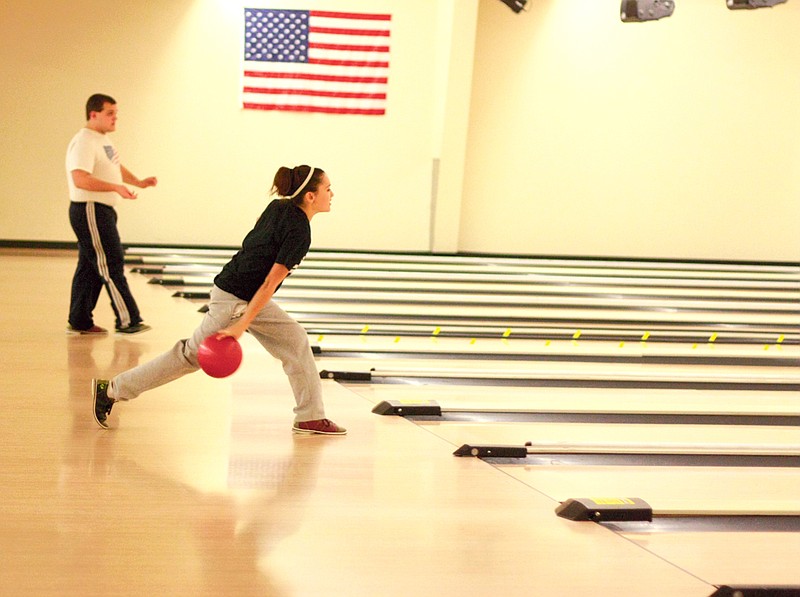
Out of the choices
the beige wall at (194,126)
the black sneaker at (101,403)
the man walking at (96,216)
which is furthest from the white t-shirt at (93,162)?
the beige wall at (194,126)

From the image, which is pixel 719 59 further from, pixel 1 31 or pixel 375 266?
pixel 1 31

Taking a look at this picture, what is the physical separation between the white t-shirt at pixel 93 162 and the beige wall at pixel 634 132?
8.23 metres

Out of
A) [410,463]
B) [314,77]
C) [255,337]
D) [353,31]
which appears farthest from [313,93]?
[410,463]

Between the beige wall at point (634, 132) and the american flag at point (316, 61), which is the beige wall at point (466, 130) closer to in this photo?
the beige wall at point (634, 132)

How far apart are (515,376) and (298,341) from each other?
2232 mm

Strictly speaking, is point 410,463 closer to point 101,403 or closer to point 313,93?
point 101,403

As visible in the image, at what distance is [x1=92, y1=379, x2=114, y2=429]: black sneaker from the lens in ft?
16.5

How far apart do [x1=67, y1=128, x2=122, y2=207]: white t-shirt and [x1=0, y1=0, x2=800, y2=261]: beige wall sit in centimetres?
684

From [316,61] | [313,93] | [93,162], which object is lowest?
[93,162]

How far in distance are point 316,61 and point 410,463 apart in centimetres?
1053

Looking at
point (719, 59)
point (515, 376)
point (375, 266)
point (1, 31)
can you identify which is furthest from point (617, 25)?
point (515, 376)

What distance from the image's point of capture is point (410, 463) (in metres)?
4.75

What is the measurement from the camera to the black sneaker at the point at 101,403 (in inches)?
198

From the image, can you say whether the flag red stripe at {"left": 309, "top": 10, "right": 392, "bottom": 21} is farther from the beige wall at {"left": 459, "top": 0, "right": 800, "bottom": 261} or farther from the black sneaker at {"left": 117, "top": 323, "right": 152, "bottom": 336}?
the black sneaker at {"left": 117, "top": 323, "right": 152, "bottom": 336}
